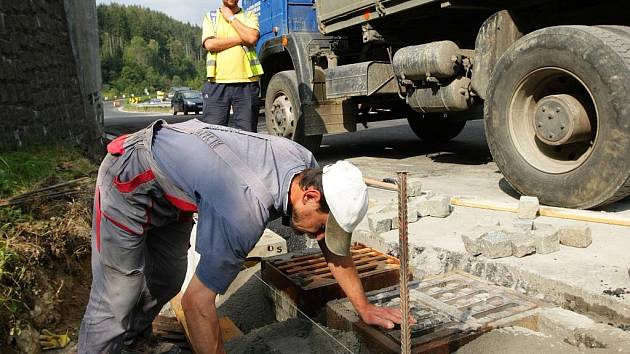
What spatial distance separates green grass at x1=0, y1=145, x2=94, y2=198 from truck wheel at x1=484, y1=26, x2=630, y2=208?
141 inches

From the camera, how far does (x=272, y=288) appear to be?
3361mm

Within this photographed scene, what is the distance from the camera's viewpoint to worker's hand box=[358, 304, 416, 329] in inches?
93.0

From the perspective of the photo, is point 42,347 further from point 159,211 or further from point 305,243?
point 305,243

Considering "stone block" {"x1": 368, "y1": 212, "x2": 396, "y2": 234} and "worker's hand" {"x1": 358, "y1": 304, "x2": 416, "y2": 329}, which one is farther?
"stone block" {"x1": 368, "y1": 212, "x2": 396, "y2": 234}

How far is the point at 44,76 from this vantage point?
5535 mm

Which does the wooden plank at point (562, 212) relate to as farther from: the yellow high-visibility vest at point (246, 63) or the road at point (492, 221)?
the yellow high-visibility vest at point (246, 63)

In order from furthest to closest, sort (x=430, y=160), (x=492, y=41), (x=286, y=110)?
(x=286, y=110), (x=430, y=160), (x=492, y=41)

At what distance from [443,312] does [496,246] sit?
625mm

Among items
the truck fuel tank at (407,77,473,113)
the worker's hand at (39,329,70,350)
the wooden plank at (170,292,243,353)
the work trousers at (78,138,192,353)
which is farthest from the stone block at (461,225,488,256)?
the worker's hand at (39,329,70,350)

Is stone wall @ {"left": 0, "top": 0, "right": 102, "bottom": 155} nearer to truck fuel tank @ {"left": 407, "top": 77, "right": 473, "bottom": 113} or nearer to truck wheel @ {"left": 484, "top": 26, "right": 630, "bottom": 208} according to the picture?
truck fuel tank @ {"left": 407, "top": 77, "right": 473, "bottom": 113}

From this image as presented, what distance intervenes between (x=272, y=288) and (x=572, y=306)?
1737mm

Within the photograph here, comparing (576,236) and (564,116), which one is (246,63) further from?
(576,236)

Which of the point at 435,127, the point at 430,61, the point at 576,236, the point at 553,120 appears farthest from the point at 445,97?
the point at 435,127

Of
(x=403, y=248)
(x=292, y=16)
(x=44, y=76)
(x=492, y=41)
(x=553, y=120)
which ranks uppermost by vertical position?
(x=292, y=16)
